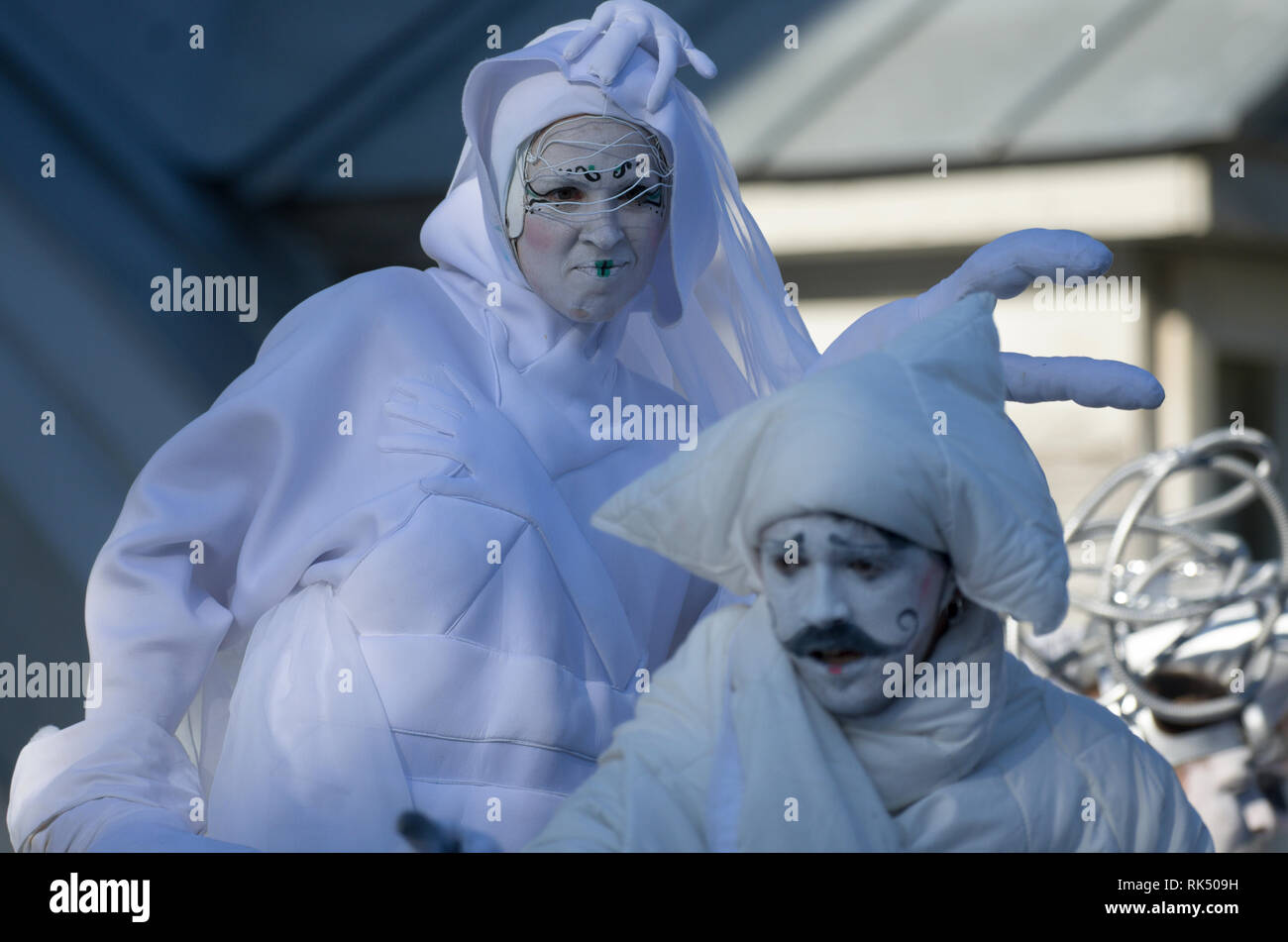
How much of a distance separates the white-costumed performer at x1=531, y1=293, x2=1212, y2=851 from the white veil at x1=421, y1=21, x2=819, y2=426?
585 millimetres

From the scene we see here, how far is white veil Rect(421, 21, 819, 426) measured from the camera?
6.13 ft

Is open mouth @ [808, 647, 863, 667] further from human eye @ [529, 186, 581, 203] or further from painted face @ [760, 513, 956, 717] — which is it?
human eye @ [529, 186, 581, 203]

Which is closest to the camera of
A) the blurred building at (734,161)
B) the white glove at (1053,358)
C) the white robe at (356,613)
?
the white glove at (1053,358)

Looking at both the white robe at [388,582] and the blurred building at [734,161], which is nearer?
the white robe at [388,582]

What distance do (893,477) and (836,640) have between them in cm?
13

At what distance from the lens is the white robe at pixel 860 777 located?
1.32 m

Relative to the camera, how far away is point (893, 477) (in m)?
1.27

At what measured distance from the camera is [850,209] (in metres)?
4.00

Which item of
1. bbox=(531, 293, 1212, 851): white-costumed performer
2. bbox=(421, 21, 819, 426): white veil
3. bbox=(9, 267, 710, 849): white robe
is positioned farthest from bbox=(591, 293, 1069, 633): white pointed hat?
bbox=(421, 21, 819, 426): white veil

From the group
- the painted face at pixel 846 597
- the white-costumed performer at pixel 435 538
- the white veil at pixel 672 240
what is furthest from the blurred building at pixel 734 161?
the painted face at pixel 846 597

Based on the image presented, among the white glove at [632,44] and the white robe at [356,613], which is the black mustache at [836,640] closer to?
the white robe at [356,613]

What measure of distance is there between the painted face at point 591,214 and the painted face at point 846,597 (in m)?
0.62
